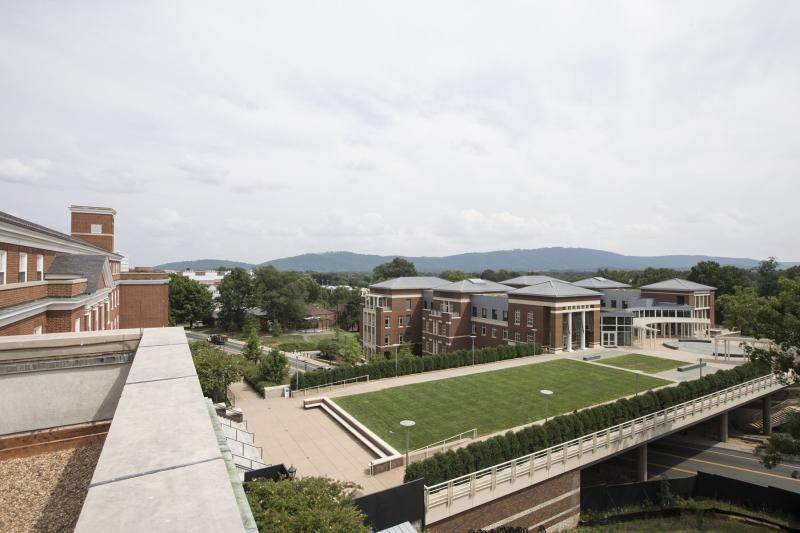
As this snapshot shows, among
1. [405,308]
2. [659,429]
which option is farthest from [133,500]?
[405,308]

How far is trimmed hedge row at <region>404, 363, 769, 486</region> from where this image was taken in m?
17.6

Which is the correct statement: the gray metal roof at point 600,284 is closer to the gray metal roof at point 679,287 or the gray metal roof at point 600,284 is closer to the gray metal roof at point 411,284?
the gray metal roof at point 679,287

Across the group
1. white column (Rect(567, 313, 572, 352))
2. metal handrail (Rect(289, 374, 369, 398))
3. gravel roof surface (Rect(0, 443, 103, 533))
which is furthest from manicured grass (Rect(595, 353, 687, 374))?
gravel roof surface (Rect(0, 443, 103, 533))

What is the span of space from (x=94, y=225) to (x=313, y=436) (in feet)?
121

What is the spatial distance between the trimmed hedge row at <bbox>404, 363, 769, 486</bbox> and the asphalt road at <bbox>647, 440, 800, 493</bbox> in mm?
4679

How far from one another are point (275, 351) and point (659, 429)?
26649mm

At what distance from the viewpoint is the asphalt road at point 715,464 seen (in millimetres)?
26188

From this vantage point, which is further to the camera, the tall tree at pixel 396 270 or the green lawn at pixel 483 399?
the tall tree at pixel 396 270

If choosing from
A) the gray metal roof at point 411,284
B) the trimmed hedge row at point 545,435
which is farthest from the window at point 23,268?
the gray metal roof at point 411,284

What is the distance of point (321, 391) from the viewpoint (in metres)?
31.4

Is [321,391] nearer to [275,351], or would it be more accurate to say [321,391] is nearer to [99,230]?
[275,351]

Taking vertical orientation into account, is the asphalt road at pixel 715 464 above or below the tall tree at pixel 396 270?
below

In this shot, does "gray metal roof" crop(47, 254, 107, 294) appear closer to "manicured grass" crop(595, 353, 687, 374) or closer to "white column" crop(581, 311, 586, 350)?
"manicured grass" crop(595, 353, 687, 374)

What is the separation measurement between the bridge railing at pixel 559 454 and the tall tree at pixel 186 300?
7263 cm
